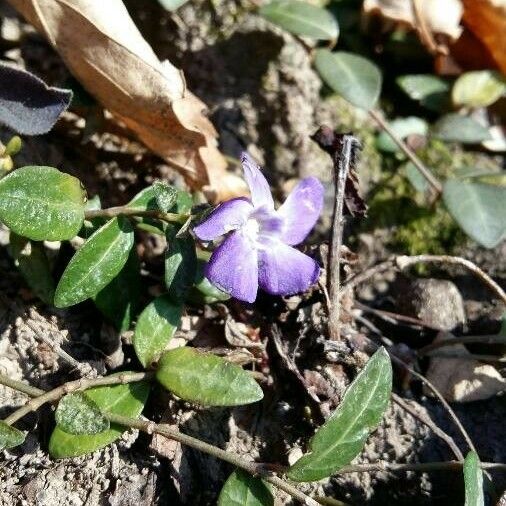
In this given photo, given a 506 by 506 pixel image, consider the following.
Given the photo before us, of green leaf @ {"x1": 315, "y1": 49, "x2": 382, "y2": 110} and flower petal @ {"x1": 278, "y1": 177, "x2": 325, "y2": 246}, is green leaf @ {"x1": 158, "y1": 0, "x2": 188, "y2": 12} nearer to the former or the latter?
green leaf @ {"x1": 315, "y1": 49, "x2": 382, "y2": 110}

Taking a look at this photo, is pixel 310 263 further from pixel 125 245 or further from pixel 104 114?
pixel 104 114

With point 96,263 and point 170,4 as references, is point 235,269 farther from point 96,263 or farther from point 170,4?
point 170,4

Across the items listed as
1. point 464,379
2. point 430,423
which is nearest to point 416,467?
point 430,423

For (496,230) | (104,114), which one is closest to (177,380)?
(104,114)

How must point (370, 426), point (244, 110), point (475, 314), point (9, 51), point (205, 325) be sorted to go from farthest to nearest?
point (244, 110) → point (9, 51) → point (475, 314) → point (205, 325) → point (370, 426)

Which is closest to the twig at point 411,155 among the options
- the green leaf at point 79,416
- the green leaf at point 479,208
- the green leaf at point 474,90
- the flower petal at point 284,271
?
the green leaf at point 479,208

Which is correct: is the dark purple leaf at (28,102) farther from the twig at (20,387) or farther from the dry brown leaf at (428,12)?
the dry brown leaf at (428,12)
